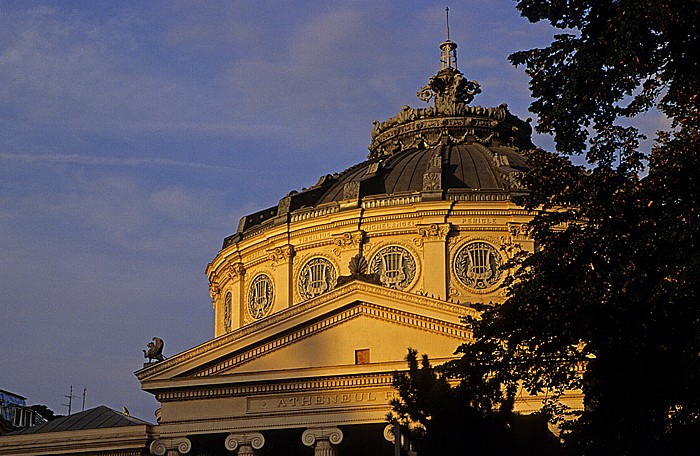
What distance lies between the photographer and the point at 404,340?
50.4m

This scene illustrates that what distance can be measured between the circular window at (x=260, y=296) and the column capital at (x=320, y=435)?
48.2 feet

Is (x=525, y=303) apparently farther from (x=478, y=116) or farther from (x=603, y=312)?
(x=478, y=116)

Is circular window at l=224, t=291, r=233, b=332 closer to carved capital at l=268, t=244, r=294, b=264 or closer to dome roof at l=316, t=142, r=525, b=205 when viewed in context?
carved capital at l=268, t=244, r=294, b=264

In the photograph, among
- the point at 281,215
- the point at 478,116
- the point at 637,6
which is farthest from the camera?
the point at 478,116

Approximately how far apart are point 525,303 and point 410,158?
35.7 m

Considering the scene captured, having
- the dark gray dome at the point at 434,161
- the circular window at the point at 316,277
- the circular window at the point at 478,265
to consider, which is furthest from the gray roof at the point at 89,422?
the circular window at the point at 478,265

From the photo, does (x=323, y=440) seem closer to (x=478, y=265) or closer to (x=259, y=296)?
(x=478, y=265)

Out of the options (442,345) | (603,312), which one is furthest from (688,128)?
(442,345)

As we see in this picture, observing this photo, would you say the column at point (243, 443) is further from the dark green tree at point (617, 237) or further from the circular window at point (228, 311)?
the dark green tree at point (617, 237)

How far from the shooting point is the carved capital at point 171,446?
170 ft

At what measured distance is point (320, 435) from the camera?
165 feet

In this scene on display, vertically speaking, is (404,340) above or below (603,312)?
above

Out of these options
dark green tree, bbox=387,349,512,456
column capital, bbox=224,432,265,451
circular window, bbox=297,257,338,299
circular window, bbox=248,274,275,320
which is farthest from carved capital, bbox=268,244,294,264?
dark green tree, bbox=387,349,512,456

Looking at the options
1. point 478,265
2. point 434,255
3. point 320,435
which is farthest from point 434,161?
point 320,435
